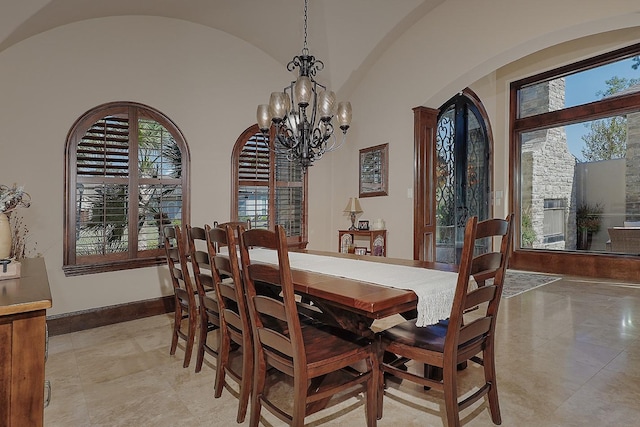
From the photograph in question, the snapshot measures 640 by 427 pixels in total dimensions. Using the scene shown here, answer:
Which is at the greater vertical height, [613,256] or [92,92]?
[92,92]

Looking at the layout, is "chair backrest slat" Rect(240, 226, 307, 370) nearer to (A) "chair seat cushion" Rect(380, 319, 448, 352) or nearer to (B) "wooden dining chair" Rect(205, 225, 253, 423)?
(B) "wooden dining chair" Rect(205, 225, 253, 423)

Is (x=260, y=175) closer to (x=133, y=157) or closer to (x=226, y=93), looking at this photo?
(x=226, y=93)

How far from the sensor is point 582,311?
374cm

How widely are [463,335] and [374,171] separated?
11.2 feet

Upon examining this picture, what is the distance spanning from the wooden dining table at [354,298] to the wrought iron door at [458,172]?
4.00 metres

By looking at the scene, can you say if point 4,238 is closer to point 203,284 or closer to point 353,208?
point 203,284

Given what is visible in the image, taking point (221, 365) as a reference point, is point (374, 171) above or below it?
above

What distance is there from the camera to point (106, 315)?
3553 mm

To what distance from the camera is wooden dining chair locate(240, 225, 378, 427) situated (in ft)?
4.88

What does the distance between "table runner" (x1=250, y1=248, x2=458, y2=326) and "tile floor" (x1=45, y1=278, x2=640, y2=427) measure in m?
0.68

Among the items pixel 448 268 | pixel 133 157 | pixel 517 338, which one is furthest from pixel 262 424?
pixel 133 157

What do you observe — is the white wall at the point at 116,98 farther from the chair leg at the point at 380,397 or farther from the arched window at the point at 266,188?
the chair leg at the point at 380,397

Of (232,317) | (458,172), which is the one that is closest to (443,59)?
(458,172)

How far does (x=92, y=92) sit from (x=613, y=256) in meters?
7.10
